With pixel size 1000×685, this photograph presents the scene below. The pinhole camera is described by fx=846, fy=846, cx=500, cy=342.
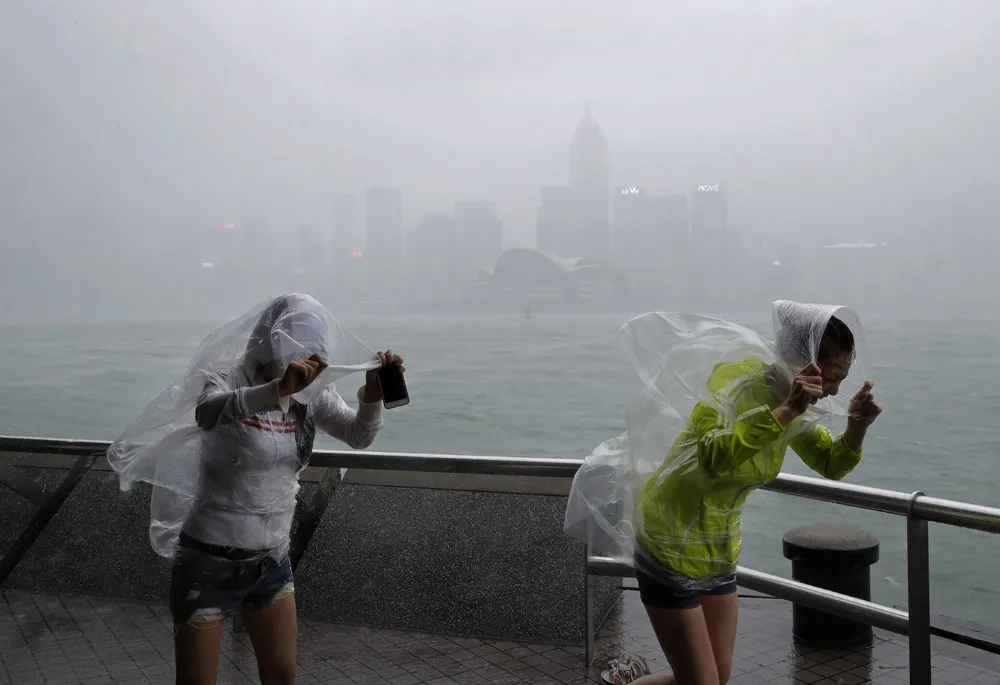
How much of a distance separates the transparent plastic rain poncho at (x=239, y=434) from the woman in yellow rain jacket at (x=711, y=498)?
0.82 metres

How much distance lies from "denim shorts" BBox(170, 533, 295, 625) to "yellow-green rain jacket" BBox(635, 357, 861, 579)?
37.6 inches

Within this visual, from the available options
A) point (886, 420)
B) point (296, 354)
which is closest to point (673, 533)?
point (296, 354)

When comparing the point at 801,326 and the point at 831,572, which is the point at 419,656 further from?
the point at 801,326

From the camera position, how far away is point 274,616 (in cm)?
211

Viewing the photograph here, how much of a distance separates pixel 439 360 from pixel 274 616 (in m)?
21.6

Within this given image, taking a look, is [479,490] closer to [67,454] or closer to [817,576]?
[817,576]

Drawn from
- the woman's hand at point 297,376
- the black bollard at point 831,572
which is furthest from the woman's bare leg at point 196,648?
the black bollard at point 831,572

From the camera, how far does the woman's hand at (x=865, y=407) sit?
2.04 m

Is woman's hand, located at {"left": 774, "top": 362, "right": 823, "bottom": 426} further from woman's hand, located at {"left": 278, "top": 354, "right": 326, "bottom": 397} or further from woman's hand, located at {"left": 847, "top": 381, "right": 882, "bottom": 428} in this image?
woman's hand, located at {"left": 278, "top": 354, "right": 326, "bottom": 397}

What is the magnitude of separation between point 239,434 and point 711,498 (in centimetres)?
113

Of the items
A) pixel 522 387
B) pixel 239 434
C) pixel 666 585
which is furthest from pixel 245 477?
pixel 522 387

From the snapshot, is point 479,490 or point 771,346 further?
point 479,490

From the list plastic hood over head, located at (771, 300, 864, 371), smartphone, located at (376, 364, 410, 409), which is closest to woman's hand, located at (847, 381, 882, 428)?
plastic hood over head, located at (771, 300, 864, 371)

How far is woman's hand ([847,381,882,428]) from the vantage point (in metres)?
2.04
